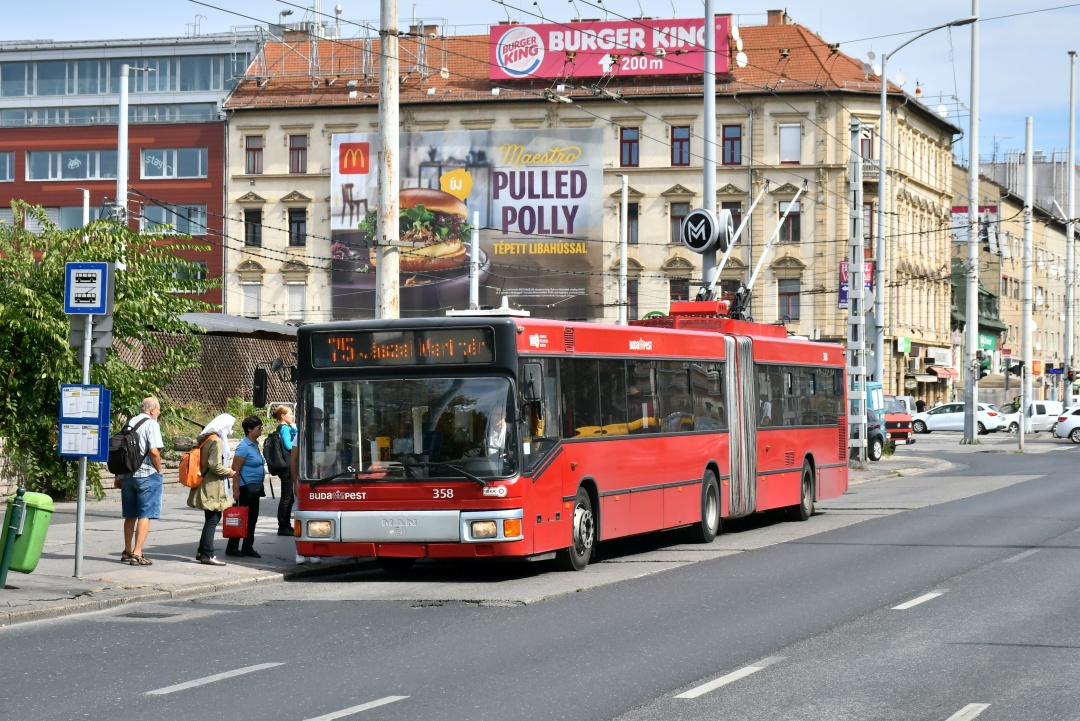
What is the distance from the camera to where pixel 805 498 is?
2498 centimetres

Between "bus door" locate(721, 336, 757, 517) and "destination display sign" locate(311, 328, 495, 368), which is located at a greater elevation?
"destination display sign" locate(311, 328, 495, 368)

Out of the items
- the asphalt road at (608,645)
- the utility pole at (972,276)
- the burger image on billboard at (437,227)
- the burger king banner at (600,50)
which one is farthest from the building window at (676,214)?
the asphalt road at (608,645)

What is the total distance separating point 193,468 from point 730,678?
8.26 meters

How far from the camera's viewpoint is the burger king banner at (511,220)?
71.8 metres

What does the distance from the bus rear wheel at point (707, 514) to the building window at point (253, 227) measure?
186 feet

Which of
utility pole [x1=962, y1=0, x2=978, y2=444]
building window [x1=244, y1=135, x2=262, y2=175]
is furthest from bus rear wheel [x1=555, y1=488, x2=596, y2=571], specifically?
building window [x1=244, y1=135, x2=262, y2=175]

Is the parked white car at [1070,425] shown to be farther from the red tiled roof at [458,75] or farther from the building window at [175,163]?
the building window at [175,163]

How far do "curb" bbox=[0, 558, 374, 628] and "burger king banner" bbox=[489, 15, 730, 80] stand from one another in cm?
5495

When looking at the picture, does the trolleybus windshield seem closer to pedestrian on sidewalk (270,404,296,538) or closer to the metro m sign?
pedestrian on sidewalk (270,404,296,538)

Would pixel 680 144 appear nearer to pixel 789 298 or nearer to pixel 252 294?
pixel 789 298

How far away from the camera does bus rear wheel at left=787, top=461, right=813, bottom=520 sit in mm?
24781

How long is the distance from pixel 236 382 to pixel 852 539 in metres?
17.4

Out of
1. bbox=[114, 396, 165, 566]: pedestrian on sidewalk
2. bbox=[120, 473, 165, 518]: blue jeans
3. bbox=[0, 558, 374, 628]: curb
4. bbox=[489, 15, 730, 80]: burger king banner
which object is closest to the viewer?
bbox=[0, 558, 374, 628]: curb

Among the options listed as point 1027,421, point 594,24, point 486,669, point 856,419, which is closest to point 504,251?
point 594,24
